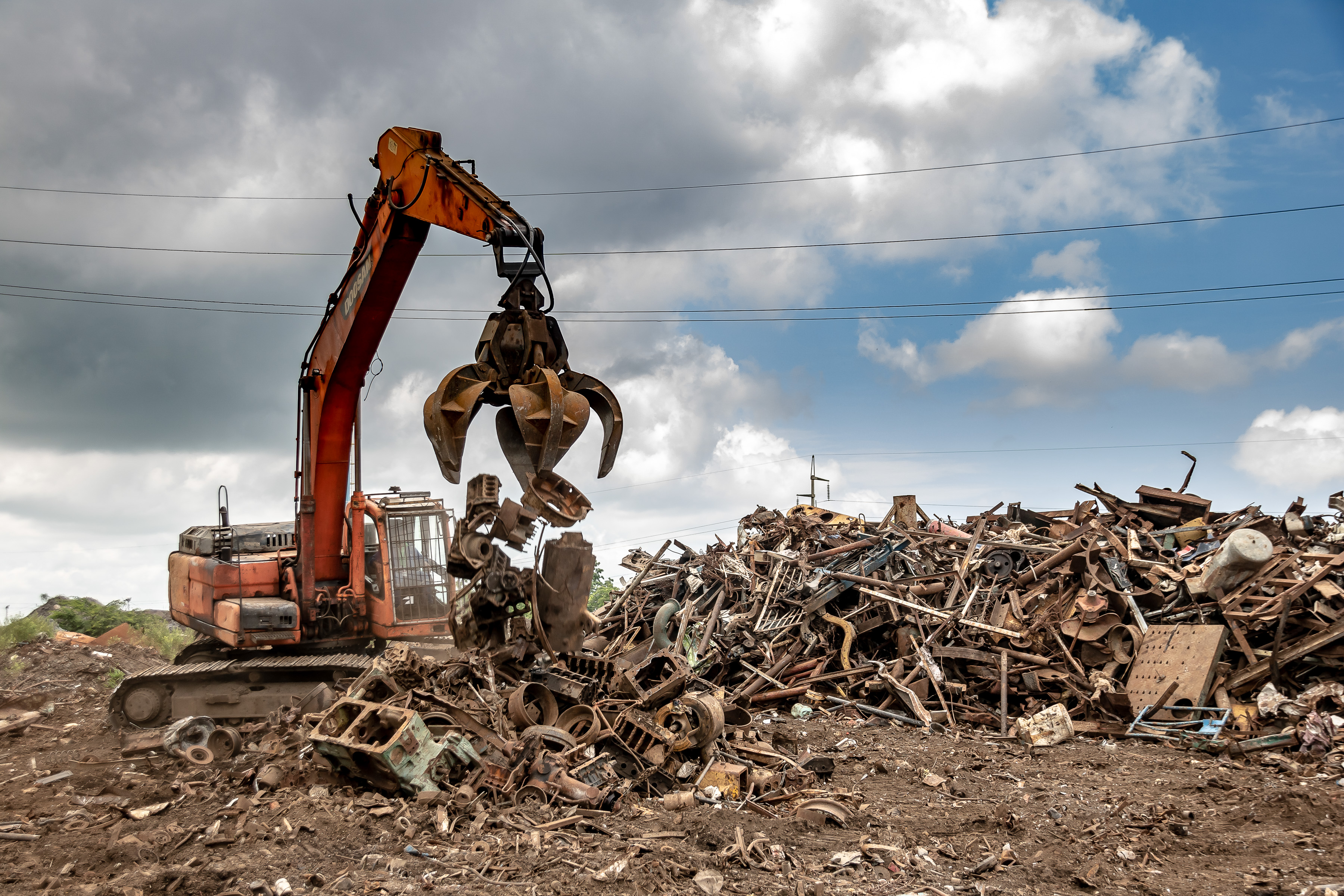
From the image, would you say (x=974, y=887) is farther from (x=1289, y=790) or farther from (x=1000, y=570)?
(x=1000, y=570)

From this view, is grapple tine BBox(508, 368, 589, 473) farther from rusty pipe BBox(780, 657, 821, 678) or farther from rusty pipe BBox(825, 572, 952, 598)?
rusty pipe BBox(825, 572, 952, 598)

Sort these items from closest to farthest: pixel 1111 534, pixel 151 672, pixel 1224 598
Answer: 1. pixel 151 672
2. pixel 1224 598
3. pixel 1111 534

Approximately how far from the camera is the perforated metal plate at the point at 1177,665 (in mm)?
10695

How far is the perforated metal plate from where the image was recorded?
1070 cm

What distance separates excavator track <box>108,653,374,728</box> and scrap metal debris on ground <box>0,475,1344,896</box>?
0.95ft

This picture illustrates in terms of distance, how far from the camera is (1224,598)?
1164 cm

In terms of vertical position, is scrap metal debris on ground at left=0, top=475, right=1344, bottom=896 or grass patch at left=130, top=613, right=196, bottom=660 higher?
grass patch at left=130, top=613, right=196, bottom=660

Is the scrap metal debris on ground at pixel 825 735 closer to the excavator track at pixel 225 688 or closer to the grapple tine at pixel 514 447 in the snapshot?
the excavator track at pixel 225 688

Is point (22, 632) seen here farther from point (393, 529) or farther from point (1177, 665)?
point (1177, 665)

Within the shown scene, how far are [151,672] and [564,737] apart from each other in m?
6.43

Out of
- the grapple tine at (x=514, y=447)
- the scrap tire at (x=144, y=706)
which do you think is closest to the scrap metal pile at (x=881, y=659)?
the grapple tine at (x=514, y=447)

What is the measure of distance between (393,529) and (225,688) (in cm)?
269

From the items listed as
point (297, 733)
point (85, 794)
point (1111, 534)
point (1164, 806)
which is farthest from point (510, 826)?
point (1111, 534)

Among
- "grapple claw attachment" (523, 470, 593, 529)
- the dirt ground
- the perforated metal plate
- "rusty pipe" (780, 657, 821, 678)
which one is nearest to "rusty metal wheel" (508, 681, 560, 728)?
the dirt ground
